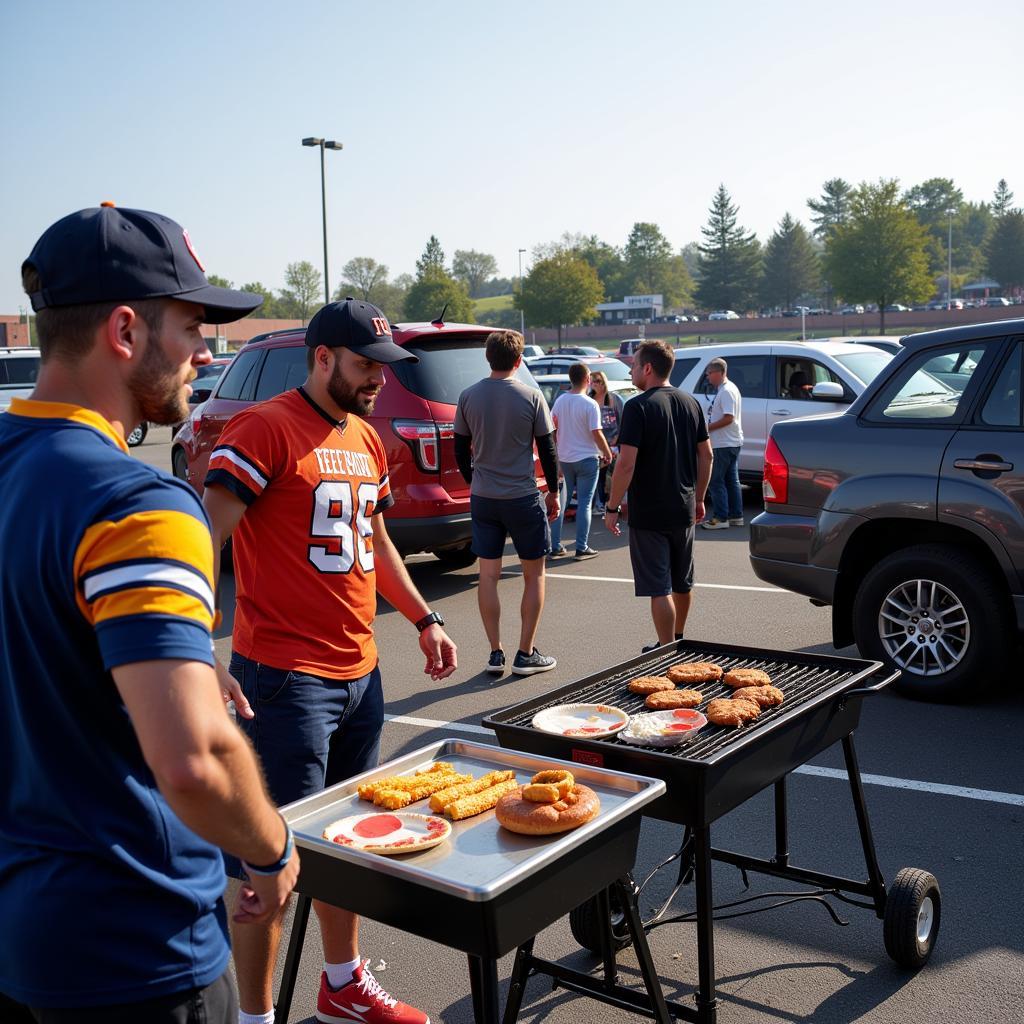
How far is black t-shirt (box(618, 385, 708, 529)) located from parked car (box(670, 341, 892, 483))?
6163 mm

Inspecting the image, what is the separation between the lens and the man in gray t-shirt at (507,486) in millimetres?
7137

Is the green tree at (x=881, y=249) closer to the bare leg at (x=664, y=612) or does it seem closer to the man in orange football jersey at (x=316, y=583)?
the bare leg at (x=664, y=612)

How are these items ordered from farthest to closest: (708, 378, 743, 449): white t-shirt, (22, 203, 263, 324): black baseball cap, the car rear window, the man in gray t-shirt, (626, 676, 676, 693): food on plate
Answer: (708, 378, 743, 449): white t-shirt
the car rear window
the man in gray t-shirt
(626, 676, 676, 693): food on plate
(22, 203, 263, 324): black baseball cap

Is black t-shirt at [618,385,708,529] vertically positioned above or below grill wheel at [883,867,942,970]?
above

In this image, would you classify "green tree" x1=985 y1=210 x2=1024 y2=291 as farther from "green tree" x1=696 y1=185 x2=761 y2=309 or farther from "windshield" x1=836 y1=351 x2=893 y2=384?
"windshield" x1=836 y1=351 x2=893 y2=384

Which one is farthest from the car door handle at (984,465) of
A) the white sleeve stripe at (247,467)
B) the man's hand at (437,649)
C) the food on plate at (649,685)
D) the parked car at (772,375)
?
the parked car at (772,375)

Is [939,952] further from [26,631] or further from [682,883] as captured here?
[26,631]

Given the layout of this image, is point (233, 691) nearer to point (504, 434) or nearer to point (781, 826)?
point (781, 826)

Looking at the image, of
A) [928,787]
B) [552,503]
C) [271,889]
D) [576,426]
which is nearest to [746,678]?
[928,787]

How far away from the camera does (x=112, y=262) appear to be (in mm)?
1788

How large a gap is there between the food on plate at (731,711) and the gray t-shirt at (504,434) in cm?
377

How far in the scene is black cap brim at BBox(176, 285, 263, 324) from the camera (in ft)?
6.14

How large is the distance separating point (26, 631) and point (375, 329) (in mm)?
2066

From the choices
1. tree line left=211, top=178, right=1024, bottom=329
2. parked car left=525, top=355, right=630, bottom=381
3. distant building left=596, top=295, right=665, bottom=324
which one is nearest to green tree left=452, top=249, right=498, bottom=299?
tree line left=211, top=178, right=1024, bottom=329
